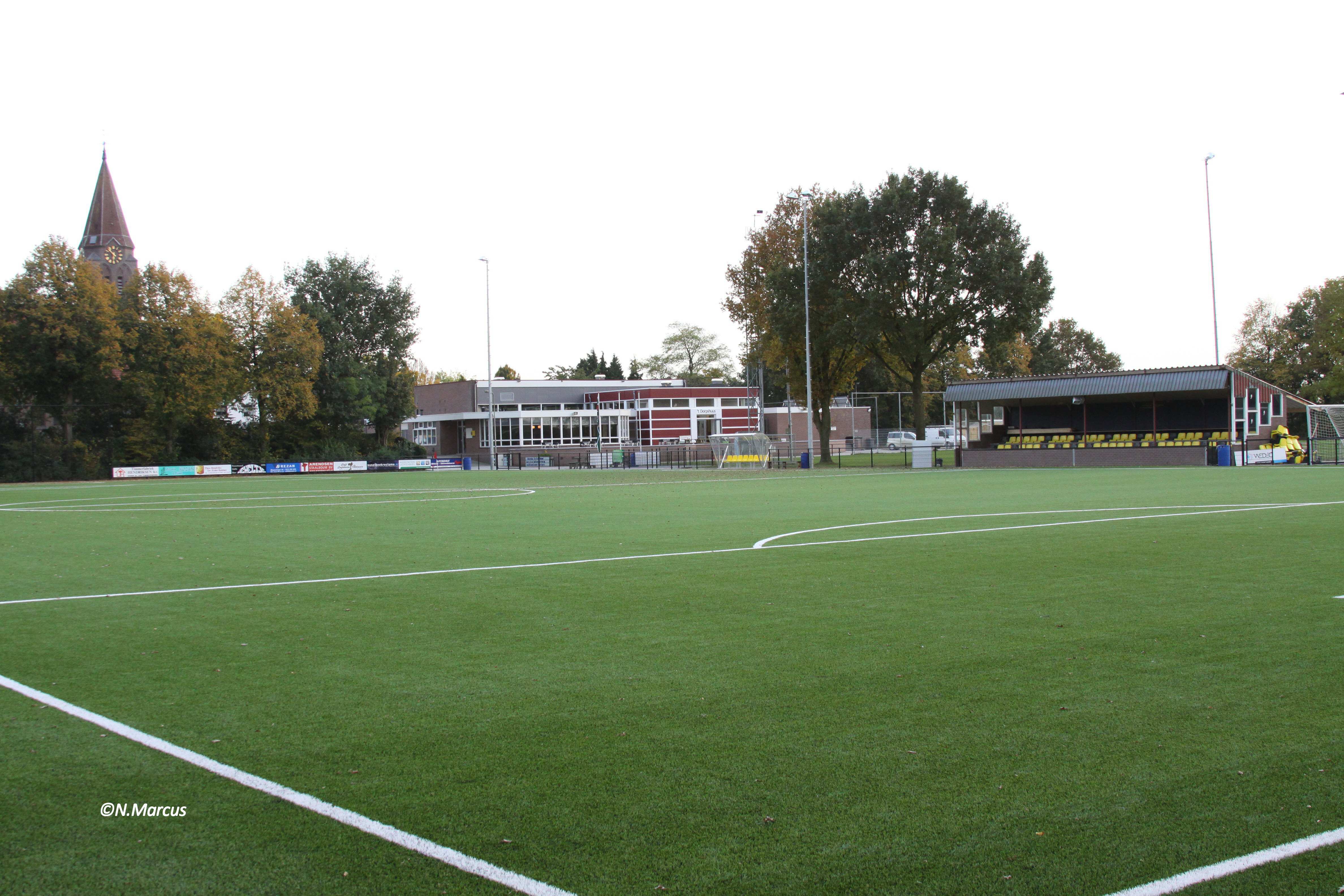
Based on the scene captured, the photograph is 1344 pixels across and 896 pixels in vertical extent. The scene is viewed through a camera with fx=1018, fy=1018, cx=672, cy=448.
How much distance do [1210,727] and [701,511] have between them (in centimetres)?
1674

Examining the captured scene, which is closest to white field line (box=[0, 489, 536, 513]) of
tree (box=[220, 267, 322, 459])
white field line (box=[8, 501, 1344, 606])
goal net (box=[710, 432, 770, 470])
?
white field line (box=[8, 501, 1344, 606])

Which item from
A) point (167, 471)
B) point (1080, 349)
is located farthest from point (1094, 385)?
point (1080, 349)

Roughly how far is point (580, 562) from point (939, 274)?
41.1m

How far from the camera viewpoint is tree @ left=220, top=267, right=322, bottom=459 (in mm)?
64062

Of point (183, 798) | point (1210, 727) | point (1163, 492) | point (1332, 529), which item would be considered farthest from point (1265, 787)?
point (1163, 492)

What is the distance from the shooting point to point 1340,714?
560 centimetres

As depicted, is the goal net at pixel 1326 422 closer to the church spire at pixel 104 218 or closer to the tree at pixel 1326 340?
the tree at pixel 1326 340

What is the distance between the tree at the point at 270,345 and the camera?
210 ft

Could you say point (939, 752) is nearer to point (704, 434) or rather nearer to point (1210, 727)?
point (1210, 727)

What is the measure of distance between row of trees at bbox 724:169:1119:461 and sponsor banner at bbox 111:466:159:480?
35956 mm

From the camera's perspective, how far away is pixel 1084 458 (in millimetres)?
48625

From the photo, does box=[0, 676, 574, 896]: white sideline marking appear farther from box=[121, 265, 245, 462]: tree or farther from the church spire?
the church spire

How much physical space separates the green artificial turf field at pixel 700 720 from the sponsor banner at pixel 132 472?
49.0 m

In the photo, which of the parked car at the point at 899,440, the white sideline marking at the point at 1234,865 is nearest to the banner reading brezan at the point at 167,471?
the parked car at the point at 899,440
